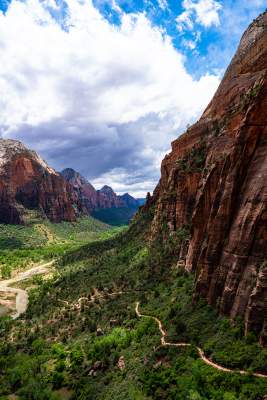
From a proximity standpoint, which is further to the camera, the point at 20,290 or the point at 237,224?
the point at 20,290

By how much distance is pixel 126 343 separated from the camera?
60938mm

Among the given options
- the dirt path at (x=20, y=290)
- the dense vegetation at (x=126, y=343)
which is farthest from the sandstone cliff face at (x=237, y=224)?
the dirt path at (x=20, y=290)

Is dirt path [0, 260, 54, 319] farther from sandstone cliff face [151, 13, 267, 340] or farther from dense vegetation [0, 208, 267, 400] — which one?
sandstone cliff face [151, 13, 267, 340]

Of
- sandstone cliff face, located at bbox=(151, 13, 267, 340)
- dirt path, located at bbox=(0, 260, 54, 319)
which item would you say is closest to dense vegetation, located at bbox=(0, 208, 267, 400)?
sandstone cliff face, located at bbox=(151, 13, 267, 340)

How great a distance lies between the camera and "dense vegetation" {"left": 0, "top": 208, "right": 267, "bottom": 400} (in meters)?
41.8

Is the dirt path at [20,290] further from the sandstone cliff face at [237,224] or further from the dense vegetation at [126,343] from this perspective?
the sandstone cliff face at [237,224]

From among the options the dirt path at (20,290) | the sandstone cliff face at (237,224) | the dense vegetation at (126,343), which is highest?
the sandstone cliff face at (237,224)

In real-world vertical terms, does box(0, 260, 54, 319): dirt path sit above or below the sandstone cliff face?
below

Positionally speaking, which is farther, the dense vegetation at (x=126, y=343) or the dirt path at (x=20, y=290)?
the dirt path at (x=20, y=290)

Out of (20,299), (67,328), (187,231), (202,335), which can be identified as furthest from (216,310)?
(20,299)

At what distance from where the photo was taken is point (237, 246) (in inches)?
1917

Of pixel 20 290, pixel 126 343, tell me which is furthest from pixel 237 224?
pixel 20 290

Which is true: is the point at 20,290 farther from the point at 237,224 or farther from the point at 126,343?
the point at 237,224

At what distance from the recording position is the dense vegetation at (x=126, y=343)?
41.8 meters
